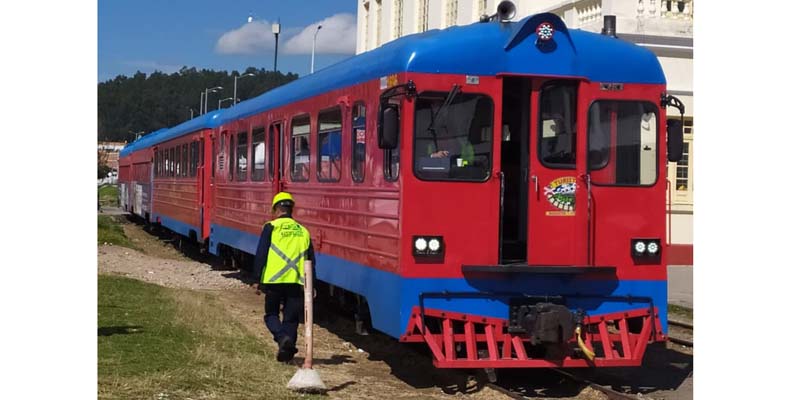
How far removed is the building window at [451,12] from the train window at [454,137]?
68.0 feet

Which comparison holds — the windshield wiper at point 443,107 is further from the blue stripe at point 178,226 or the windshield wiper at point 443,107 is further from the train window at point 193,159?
the train window at point 193,159

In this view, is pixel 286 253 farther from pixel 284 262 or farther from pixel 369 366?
pixel 369 366

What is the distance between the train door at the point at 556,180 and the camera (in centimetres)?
1008

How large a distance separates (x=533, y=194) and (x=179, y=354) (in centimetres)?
371

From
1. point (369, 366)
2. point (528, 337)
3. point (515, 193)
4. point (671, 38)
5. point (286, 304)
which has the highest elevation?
point (671, 38)

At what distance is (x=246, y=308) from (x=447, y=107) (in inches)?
277

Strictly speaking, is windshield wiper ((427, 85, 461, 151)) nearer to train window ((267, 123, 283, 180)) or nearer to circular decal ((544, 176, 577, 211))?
circular decal ((544, 176, 577, 211))

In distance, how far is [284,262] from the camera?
10.7 m

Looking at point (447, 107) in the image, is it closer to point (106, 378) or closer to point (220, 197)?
point (106, 378)

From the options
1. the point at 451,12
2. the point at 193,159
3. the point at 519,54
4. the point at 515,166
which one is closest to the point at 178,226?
the point at 193,159

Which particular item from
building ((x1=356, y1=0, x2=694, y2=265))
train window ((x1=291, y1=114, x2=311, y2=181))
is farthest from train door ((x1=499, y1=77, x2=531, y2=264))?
building ((x1=356, y1=0, x2=694, y2=265))

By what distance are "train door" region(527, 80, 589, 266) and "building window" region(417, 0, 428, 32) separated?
23.0 meters

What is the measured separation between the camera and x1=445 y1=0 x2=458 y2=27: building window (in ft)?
99.8

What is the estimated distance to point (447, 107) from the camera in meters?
9.85
